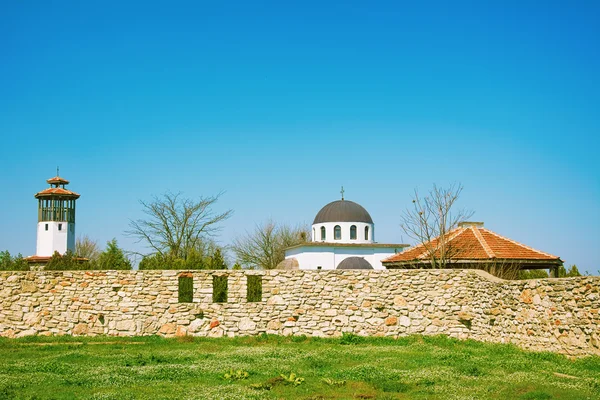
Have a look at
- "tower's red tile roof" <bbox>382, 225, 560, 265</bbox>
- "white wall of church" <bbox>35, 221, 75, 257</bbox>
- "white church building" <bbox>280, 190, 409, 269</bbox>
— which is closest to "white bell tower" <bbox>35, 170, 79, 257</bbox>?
"white wall of church" <bbox>35, 221, 75, 257</bbox>

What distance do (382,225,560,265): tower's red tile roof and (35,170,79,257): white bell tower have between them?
4176 cm

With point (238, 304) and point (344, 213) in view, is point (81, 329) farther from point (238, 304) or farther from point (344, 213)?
point (344, 213)

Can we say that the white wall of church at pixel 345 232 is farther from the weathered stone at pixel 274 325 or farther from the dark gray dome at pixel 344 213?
the weathered stone at pixel 274 325

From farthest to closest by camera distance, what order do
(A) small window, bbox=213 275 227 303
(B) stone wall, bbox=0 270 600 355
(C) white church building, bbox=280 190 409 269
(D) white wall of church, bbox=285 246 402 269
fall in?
(C) white church building, bbox=280 190 409 269
(D) white wall of church, bbox=285 246 402 269
(A) small window, bbox=213 275 227 303
(B) stone wall, bbox=0 270 600 355

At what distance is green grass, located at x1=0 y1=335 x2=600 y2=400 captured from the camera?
885 cm

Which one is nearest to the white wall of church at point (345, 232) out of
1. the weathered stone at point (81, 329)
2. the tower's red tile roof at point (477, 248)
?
the tower's red tile roof at point (477, 248)

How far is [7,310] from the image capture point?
1678cm

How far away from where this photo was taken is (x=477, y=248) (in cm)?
2388

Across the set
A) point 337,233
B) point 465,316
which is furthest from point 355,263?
point 465,316

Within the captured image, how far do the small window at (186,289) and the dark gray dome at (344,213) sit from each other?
43.2 m

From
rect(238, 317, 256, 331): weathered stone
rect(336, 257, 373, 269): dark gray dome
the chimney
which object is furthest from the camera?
rect(336, 257, 373, 269): dark gray dome

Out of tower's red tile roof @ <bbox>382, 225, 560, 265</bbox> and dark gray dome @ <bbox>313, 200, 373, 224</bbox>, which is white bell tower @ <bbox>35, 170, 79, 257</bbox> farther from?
tower's red tile roof @ <bbox>382, 225, 560, 265</bbox>

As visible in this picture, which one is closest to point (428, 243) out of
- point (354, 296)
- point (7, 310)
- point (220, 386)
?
point (354, 296)

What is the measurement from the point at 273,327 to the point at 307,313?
3.19 feet
